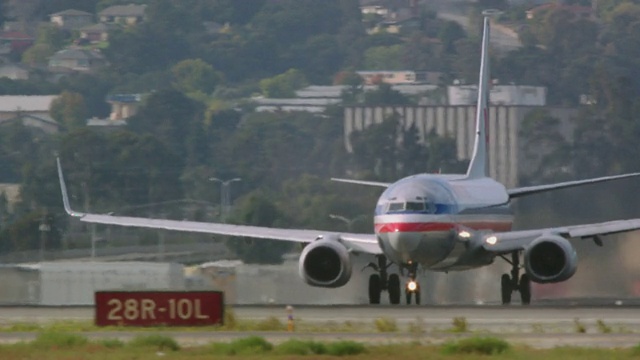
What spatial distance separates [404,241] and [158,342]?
1657 centimetres

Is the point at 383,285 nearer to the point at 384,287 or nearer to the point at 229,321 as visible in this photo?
the point at 384,287

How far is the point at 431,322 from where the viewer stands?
130 ft

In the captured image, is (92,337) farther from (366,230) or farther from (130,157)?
(130,157)

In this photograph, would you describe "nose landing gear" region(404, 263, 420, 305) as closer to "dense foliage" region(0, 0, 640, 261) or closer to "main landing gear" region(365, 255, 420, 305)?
"main landing gear" region(365, 255, 420, 305)

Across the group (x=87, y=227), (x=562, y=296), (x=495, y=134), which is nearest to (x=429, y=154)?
(x=495, y=134)

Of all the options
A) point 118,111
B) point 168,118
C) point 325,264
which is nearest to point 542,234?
point 325,264

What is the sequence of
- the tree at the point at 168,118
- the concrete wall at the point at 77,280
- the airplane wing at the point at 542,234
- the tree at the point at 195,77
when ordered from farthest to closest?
1. the tree at the point at 195,77
2. the tree at the point at 168,118
3. the concrete wall at the point at 77,280
4. the airplane wing at the point at 542,234

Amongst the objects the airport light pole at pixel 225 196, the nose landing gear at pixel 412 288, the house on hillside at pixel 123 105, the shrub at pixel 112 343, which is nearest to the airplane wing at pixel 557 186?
the nose landing gear at pixel 412 288

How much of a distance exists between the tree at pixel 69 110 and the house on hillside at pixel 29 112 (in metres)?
0.61

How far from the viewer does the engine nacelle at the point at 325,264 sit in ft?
166

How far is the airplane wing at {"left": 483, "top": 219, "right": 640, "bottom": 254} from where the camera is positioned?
166 ft

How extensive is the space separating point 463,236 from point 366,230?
60.6 feet

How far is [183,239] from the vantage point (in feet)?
238

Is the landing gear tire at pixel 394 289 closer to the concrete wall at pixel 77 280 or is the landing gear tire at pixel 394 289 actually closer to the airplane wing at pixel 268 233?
the airplane wing at pixel 268 233
